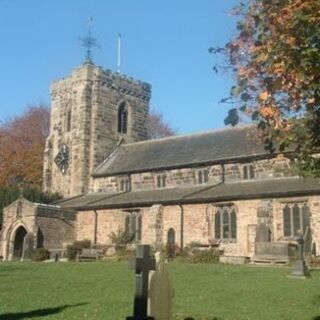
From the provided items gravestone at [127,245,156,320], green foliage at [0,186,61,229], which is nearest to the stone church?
green foliage at [0,186,61,229]

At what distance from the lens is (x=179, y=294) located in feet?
47.8

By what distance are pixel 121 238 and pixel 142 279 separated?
26479mm

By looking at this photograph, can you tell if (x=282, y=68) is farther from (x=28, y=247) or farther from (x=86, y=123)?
(x=86, y=123)

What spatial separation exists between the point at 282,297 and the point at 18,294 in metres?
6.84

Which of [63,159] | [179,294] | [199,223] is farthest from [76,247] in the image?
[179,294]

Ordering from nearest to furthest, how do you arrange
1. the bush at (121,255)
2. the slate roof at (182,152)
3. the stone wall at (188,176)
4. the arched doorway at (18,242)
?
the bush at (121,255)
the stone wall at (188,176)
the slate roof at (182,152)
the arched doorway at (18,242)

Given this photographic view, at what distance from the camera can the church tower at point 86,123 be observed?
1721 inches

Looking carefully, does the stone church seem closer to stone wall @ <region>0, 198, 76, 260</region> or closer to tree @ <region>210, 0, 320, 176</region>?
stone wall @ <region>0, 198, 76, 260</region>

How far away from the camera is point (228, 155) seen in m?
35.4

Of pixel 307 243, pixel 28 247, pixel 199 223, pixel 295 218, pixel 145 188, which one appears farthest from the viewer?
pixel 145 188

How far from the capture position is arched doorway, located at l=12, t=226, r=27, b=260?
37.6 m

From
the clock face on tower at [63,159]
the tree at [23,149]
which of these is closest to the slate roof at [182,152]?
the clock face on tower at [63,159]

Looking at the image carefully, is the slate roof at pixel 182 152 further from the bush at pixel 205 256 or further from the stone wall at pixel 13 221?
the bush at pixel 205 256

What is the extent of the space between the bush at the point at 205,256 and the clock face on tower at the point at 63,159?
18.8m
